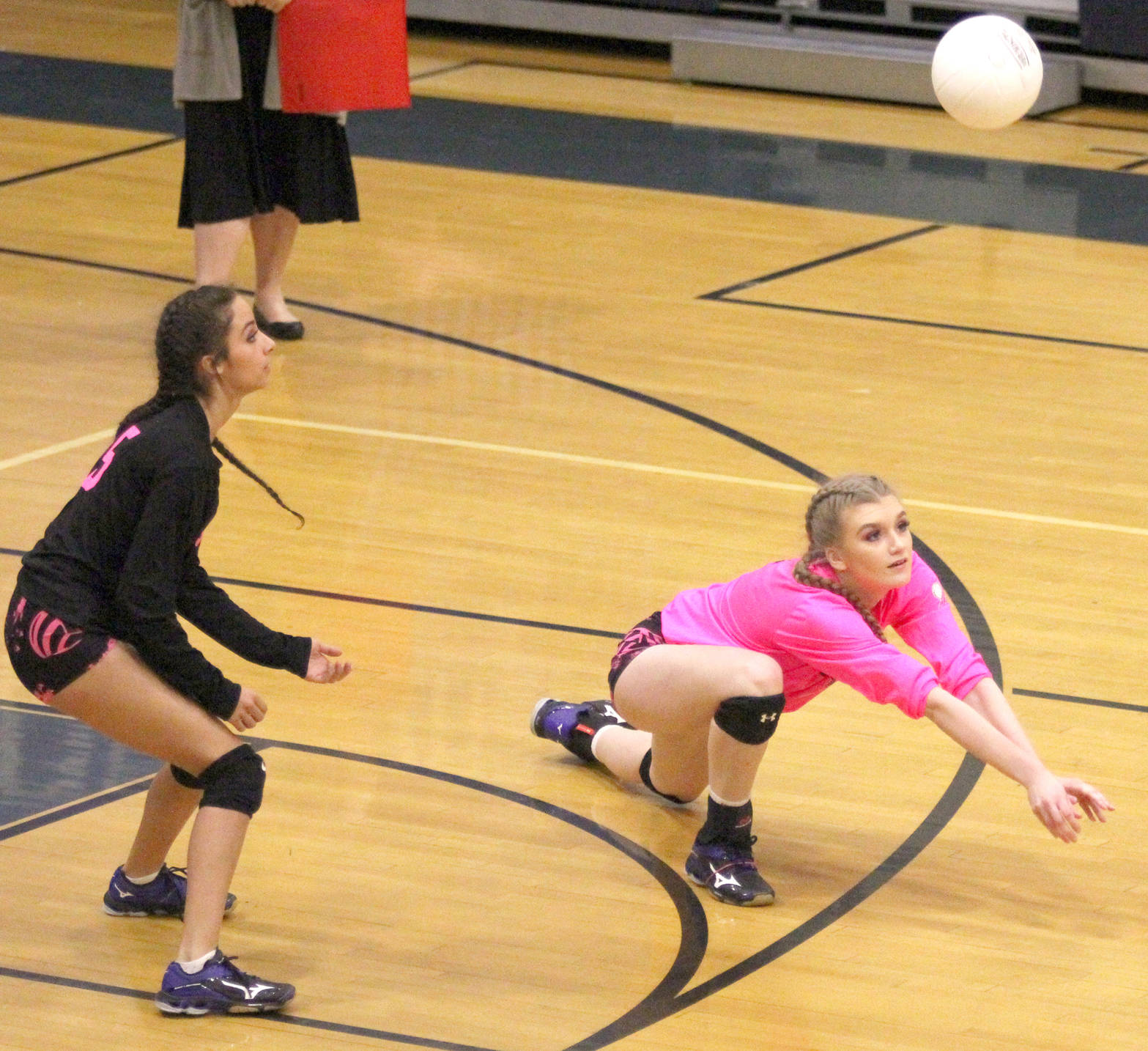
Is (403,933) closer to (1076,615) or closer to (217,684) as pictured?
(217,684)

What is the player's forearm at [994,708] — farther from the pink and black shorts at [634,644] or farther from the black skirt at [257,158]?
the black skirt at [257,158]

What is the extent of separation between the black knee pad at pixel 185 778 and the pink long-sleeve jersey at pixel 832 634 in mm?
858

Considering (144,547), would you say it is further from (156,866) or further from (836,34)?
(836,34)

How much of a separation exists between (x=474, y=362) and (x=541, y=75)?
552 cm

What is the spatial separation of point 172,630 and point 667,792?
1.08 metres

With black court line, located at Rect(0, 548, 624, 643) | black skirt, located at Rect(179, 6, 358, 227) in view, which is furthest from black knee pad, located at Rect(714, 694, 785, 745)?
black skirt, located at Rect(179, 6, 358, 227)

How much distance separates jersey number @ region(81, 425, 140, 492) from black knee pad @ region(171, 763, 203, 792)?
1.35ft

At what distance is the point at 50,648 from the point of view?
9.52 ft

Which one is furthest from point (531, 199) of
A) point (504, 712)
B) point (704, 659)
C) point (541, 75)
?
point (704, 659)

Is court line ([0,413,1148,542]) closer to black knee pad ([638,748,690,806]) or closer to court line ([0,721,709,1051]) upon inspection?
court line ([0,721,709,1051])

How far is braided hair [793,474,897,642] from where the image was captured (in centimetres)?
319

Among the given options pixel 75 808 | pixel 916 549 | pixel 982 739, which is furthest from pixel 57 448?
pixel 982 739

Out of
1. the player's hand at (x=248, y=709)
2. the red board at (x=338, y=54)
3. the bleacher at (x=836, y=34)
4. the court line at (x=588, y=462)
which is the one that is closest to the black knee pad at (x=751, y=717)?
the player's hand at (x=248, y=709)

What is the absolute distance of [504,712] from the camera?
3.97 m
